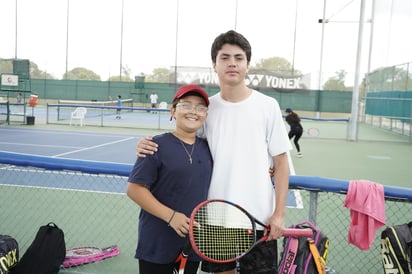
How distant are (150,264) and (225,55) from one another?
1.18 m

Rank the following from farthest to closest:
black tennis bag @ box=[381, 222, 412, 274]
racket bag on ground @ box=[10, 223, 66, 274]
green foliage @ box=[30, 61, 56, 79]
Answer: green foliage @ box=[30, 61, 56, 79], racket bag on ground @ box=[10, 223, 66, 274], black tennis bag @ box=[381, 222, 412, 274]

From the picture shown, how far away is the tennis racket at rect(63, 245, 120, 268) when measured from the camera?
3.75 m

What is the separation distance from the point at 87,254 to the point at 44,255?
602 mm

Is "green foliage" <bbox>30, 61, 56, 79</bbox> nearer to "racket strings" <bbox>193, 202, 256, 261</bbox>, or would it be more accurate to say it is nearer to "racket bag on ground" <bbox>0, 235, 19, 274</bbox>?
"racket bag on ground" <bbox>0, 235, 19, 274</bbox>

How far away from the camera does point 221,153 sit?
2.39m

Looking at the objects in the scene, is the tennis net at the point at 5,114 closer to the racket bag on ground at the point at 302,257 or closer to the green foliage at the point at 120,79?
the green foliage at the point at 120,79

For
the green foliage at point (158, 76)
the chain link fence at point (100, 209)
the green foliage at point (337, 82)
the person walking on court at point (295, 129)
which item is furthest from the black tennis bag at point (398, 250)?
the green foliage at point (158, 76)

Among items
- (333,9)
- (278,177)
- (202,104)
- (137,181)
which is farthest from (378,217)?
(333,9)

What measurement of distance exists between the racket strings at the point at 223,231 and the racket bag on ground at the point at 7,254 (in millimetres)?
1740

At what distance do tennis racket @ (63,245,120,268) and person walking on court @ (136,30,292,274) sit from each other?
1.90 metres

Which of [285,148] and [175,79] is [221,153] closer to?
[285,148]

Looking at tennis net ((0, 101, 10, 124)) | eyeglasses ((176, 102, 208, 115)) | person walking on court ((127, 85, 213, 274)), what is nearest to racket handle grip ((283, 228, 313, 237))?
person walking on court ((127, 85, 213, 274))

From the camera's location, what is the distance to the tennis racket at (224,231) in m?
2.21

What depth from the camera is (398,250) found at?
8.79 ft
